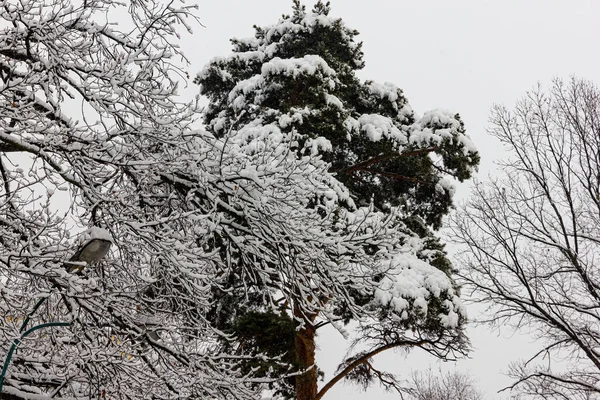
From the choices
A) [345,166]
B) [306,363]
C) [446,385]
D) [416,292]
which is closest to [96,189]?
[416,292]

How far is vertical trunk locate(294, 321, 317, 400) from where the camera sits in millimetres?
9648

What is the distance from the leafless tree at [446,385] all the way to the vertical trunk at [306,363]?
25702 mm

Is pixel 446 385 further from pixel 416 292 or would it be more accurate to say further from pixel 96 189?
pixel 96 189

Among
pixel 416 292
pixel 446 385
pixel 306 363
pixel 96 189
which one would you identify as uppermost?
pixel 446 385

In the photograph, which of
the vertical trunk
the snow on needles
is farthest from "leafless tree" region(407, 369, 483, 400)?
the snow on needles

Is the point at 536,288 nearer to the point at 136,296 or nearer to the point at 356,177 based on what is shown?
the point at 356,177

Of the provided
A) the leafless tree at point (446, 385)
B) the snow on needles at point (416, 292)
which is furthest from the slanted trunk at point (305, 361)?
the leafless tree at point (446, 385)

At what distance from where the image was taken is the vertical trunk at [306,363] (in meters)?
9.65

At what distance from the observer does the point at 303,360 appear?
10133 mm

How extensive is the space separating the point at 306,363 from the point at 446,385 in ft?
92.4

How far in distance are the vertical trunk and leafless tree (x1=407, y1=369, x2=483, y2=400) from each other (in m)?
25.7

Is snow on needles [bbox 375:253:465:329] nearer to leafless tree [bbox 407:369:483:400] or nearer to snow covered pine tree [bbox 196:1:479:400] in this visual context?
snow covered pine tree [bbox 196:1:479:400]

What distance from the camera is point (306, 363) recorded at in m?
10.1

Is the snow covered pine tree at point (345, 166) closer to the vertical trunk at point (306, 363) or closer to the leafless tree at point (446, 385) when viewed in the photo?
the vertical trunk at point (306, 363)
